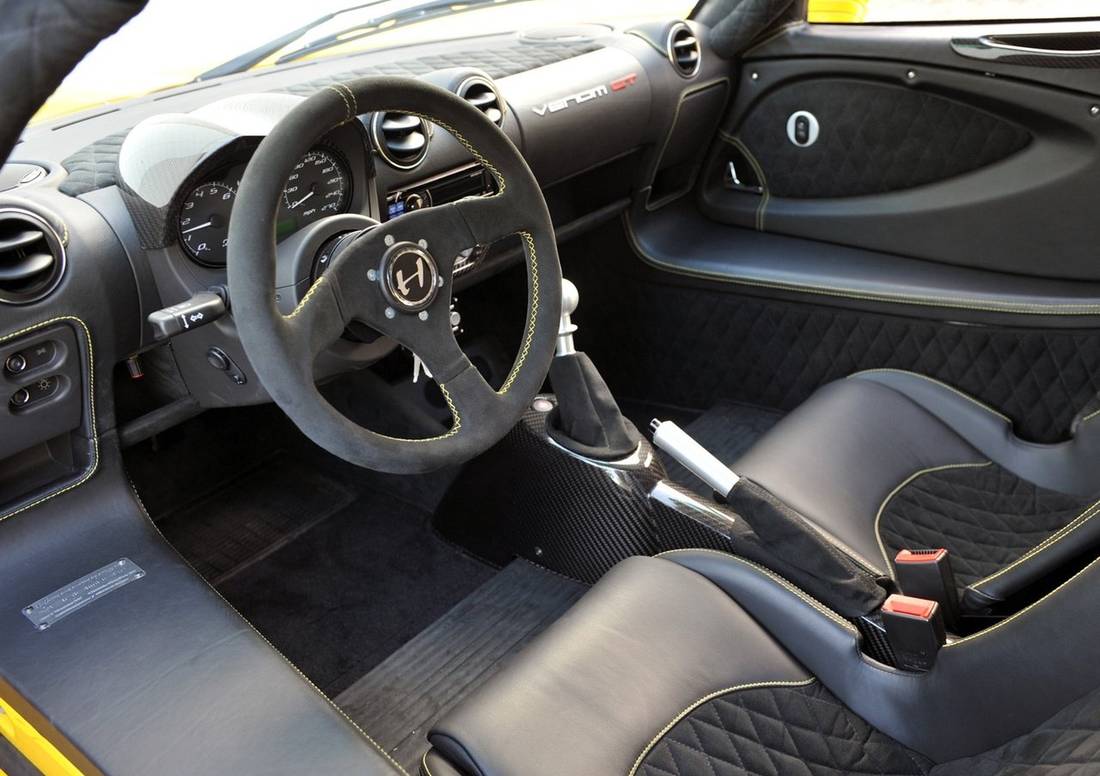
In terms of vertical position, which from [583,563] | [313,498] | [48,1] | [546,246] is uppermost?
[48,1]

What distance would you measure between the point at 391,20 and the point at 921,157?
1.19m

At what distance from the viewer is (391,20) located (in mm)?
2262

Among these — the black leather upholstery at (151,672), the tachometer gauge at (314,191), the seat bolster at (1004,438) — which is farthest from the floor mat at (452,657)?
the tachometer gauge at (314,191)

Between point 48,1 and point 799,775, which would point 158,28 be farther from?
point 799,775

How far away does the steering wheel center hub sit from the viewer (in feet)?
3.66

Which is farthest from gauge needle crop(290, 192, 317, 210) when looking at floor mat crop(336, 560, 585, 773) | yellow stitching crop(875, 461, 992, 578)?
yellow stitching crop(875, 461, 992, 578)

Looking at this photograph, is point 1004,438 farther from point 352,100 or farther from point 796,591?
point 352,100

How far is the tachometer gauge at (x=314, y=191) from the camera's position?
1313 millimetres

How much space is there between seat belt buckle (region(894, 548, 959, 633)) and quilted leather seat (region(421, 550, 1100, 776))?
126 millimetres

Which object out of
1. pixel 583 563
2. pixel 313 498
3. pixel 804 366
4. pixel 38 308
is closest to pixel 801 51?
pixel 804 366

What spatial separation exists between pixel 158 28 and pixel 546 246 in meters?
0.93

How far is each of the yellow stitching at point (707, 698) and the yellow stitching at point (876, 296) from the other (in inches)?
40.2

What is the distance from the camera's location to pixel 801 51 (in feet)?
7.19

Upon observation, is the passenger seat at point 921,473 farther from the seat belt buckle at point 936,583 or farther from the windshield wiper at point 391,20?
the windshield wiper at point 391,20
